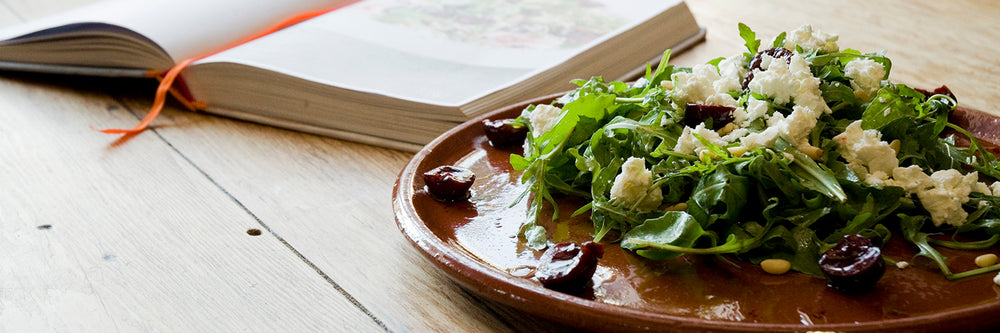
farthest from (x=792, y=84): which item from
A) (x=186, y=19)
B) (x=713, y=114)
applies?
(x=186, y=19)

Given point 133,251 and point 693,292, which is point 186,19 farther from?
point 693,292

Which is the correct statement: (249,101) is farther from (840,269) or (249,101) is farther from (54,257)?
(840,269)

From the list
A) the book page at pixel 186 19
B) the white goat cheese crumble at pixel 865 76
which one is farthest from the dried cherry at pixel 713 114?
the book page at pixel 186 19

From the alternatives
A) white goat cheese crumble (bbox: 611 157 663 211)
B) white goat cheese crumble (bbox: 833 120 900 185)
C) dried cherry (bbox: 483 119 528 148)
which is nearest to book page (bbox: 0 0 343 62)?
dried cherry (bbox: 483 119 528 148)

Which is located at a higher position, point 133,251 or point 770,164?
point 770,164

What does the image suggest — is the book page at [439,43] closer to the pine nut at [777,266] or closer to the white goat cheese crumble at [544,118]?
the white goat cheese crumble at [544,118]
